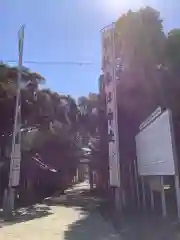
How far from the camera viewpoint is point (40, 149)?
31.1 m

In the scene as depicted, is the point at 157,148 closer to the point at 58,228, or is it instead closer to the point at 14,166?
the point at 58,228

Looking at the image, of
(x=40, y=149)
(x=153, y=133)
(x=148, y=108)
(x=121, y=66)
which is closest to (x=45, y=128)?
(x=40, y=149)

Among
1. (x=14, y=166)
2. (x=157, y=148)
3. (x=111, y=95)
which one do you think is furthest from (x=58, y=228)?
(x=111, y=95)

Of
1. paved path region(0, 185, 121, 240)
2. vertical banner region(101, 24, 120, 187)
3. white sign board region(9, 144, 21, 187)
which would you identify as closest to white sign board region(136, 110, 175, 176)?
vertical banner region(101, 24, 120, 187)

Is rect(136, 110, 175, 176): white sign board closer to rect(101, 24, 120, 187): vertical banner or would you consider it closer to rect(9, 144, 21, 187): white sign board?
rect(101, 24, 120, 187): vertical banner

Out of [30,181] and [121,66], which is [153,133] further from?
[30,181]

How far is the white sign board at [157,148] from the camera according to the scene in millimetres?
12273

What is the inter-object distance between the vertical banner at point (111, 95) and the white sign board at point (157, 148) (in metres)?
1.94

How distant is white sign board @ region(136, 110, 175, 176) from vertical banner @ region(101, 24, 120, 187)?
1944 mm

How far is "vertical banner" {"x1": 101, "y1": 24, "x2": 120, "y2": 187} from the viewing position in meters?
18.9

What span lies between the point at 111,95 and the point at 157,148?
21.1 ft

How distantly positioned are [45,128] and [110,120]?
9337 mm

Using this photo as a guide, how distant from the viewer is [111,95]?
1964cm

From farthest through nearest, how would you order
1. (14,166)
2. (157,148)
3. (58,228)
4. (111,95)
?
(111,95), (14,166), (157,148), (58,228)
